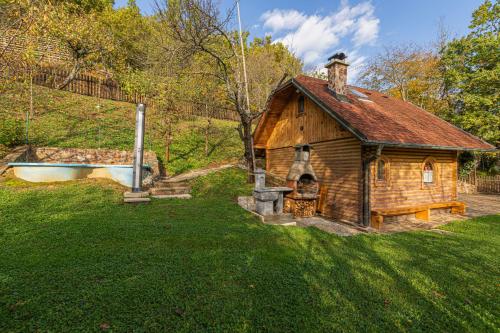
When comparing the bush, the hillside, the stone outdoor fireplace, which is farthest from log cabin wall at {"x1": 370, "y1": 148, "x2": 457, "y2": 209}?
the bush

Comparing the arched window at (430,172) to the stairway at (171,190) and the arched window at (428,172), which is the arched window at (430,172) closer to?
the arched window at (428,172)

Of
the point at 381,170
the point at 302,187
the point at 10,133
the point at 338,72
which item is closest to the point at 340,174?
the point at 381,170

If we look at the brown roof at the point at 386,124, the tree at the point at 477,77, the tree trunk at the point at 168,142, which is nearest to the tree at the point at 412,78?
the tree at the point at 477,77

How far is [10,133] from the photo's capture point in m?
10.9

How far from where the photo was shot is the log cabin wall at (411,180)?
371 inches

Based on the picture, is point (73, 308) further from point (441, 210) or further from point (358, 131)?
point (441, 210)

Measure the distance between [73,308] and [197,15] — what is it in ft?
41.5

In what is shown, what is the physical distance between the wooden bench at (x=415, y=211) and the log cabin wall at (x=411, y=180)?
10.8 inches

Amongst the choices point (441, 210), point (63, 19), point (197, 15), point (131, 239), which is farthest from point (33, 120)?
point (441, 210)

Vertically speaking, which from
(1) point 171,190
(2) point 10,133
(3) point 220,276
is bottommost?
(3) point 220,276

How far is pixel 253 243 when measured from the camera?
227 inches

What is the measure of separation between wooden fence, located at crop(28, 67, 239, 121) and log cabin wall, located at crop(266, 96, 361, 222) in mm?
7028

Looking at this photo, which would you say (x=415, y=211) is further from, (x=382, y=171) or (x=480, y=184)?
(x=480, y=184)

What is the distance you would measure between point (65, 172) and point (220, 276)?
29.3ft
